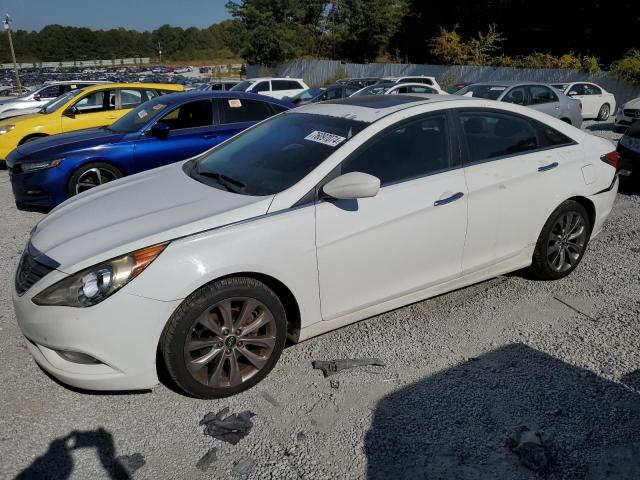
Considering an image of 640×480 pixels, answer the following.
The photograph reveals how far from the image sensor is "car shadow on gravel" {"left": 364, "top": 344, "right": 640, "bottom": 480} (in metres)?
2.45

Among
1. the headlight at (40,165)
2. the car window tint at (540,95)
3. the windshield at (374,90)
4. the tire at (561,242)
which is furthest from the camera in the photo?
the windshield at (374,90)

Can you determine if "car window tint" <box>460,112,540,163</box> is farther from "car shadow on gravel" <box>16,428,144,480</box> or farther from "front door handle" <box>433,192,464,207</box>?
"car shadow on gravel" <box>16,428,144,480</box>

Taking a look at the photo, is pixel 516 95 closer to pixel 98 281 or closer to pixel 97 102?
pixel 97 102

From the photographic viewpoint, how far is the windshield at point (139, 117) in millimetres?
6875

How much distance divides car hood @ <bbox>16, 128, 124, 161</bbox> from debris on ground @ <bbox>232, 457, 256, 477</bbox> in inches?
204

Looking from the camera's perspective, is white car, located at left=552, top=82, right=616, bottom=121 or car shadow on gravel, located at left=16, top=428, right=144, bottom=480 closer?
car shadow on gravel, located at left=16, top=428, right=144, bottom=480

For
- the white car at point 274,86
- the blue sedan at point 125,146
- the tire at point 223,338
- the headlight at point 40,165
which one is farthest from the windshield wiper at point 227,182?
the white car at point 274,86

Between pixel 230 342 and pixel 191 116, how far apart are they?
16.2ft

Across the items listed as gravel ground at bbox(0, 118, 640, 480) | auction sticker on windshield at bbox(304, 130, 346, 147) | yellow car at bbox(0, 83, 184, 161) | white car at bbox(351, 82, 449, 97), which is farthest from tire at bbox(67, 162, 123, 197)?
white car at bbox(351, 82, 449, 97)

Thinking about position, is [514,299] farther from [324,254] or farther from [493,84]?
[493,84]

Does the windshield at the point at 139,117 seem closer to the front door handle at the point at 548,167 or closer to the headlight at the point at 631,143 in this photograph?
the front door handle at the point at 548,167

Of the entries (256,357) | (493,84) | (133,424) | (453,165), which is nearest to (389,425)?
(256,357)

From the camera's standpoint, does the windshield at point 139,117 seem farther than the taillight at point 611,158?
Yes

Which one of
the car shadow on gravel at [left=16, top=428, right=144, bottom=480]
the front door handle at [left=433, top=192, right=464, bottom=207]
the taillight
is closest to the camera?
the car shadow on gravel at [left=16, top=428, right=144, bottom=480]
